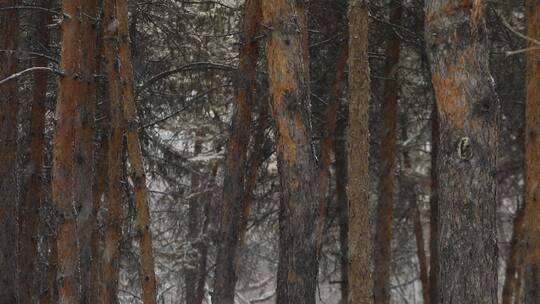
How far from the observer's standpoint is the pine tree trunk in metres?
9.96

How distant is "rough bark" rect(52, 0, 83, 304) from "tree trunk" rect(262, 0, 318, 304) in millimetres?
2529

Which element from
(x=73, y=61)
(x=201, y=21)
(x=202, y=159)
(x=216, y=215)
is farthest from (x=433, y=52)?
(x=216, y=215)

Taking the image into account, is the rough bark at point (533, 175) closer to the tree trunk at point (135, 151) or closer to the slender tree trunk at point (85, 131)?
the tree trunk at point (135, 151)

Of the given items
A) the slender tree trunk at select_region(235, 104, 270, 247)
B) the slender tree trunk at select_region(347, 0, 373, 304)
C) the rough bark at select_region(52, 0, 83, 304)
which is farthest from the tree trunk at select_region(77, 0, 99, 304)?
the slender tree trunk at select_region(235, 104, 270, 247)

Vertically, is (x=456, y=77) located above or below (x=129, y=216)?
above

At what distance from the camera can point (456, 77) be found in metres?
Answer: 5.20

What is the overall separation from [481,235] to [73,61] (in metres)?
5.24

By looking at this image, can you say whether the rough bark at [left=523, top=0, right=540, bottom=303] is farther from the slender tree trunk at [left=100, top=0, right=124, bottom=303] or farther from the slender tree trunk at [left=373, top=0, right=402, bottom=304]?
the slender tree trunk at [left=100, top=0, right=124, bottom=303]

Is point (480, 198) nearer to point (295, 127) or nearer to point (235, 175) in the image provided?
point (295, 127)

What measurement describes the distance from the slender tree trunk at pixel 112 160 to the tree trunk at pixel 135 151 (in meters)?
0.39

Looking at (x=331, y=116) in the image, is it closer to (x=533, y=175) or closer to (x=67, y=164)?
(x=533, y=175)

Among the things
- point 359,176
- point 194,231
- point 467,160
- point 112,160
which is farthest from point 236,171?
point 194,231

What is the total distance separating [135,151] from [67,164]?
95 centimetres

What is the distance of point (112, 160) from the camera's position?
998 cm
